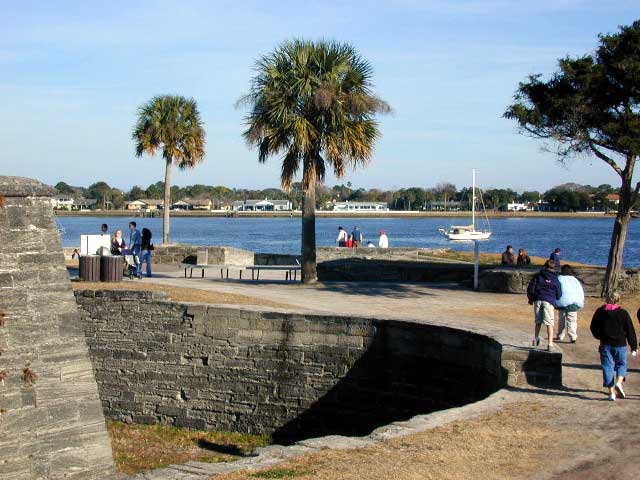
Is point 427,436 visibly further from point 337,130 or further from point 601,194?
point 601,194

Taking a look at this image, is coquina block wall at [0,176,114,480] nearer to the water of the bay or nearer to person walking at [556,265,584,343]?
person walking at [556,265,584,343]

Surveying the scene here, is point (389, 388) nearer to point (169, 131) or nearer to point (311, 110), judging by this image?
point (311, 110)

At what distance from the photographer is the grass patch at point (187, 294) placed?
19.1 m

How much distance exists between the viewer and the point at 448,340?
1489 cm

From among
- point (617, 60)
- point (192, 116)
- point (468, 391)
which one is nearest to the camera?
point (468, 391)

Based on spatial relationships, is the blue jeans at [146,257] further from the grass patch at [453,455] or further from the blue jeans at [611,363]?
the grass patch at [453,455]

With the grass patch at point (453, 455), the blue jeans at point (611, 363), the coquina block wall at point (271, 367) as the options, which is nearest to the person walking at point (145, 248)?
the coquina block wall at point (271, 367)

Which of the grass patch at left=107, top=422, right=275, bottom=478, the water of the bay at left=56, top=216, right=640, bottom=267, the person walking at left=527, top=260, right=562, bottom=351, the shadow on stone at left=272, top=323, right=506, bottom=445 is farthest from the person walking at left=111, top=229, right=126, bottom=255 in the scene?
the person walking at left=527, top=260, right=562, bottom=351

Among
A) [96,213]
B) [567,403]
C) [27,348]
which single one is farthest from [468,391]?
[96,213]

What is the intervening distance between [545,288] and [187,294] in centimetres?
822

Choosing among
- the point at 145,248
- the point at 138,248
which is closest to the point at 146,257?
the point at 145,248

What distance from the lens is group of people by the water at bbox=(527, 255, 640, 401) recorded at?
11742mm

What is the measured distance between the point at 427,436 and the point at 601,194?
19467cm

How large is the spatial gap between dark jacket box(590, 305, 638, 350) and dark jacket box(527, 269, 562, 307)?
2.48m
